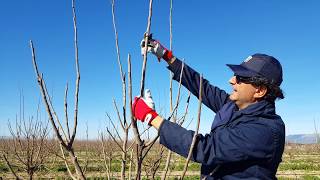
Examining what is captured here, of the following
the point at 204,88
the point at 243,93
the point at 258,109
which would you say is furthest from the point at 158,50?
the point at 258,109

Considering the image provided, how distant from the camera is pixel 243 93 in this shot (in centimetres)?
203

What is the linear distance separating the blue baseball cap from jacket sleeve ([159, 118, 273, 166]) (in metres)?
0.28

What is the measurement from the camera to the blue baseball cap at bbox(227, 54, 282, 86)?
2.02 m

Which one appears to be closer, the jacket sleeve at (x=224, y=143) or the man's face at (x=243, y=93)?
the jacket sleeve at (x=224, y=143)

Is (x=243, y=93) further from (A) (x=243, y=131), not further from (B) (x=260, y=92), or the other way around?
(A) (x=243, y=131)

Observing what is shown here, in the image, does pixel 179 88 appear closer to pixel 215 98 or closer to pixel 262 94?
pixel 262 94

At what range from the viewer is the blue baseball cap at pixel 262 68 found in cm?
202

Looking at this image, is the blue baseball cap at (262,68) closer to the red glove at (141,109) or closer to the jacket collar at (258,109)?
the jacket collar at (258,109)

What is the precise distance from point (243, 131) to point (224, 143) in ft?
0.37

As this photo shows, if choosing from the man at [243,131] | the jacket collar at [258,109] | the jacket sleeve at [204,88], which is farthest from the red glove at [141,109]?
the jacket sleeve at [204,88]

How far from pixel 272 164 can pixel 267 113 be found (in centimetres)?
25

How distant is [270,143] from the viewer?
188cm

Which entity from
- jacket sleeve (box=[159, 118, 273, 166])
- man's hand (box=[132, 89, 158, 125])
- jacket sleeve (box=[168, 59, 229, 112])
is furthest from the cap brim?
man's hand (box=[132, 89, 158, 125])

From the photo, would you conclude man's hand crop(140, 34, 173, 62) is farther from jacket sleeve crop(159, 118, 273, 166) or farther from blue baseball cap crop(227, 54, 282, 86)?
jacket sleeve crop(159, 118, 273, 166)
